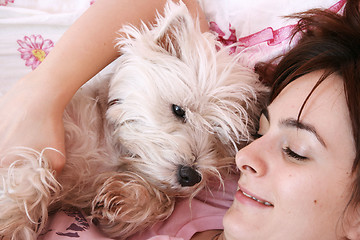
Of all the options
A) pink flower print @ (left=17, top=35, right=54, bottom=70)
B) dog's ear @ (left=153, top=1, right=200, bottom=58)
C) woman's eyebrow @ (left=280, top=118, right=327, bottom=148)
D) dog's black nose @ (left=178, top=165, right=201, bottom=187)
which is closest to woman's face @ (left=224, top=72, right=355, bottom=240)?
woman's eyebrow @ (left=280, top=118, right=327, bottom=148)

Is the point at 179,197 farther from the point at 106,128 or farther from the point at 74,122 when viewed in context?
the point at 74,122

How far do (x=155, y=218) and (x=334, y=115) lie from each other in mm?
773

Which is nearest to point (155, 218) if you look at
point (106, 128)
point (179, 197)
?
point (179, 197)

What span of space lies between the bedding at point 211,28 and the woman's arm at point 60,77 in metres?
0.19

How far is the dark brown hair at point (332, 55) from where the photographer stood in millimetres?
1046

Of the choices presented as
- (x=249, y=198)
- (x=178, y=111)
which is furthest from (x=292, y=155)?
(x=178, y=111)

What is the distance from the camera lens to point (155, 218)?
1449 millimetres

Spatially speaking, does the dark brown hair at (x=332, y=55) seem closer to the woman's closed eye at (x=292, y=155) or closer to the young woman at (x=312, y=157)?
the young woman at (x=312, y=157)

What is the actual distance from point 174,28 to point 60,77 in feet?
1.53

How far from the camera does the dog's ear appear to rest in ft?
4.52

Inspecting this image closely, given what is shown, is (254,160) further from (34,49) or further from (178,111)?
(34,49)

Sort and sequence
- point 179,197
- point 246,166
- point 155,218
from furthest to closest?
point 179,197
point 155,218
point 246,166

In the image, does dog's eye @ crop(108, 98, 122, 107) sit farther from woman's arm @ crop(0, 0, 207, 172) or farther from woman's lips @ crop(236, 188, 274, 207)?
woman's lips @ crop(236, 188, 274, 207)

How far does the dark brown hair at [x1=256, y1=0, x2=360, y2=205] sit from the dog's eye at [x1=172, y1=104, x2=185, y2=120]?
34 cm
